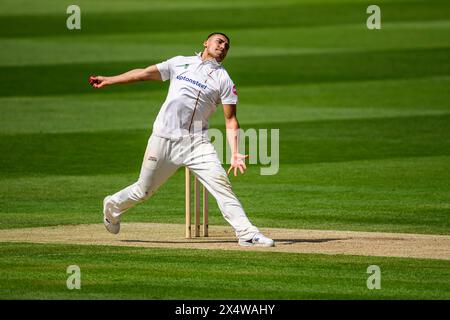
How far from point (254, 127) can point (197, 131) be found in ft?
37.2

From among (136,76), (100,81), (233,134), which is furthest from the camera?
(100,81)

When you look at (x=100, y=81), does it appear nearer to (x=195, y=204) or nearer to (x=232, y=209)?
(x=195, y=204)

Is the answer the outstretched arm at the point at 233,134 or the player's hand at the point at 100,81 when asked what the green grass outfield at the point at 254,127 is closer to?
the outstretched arm at the point at 233,134

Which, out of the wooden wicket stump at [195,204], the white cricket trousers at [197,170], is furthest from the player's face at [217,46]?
the wooden wicket stump at [195,204]

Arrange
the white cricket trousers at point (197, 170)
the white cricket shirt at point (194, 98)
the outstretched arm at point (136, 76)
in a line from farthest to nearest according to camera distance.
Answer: the outstretched arm at point (136, 76)
the white cricket shirt at point (194, 98)
the white cricket trousers at point (197, 170)

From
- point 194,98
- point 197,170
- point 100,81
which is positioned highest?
point 100,81

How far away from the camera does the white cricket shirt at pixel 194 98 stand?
1420 centimetres

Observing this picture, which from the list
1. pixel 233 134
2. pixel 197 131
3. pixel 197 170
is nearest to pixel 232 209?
pixel 197 170

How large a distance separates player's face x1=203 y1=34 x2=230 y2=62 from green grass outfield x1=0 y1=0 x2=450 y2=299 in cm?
226

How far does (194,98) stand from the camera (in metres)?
14.2

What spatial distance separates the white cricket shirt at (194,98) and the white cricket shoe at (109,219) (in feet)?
3.49

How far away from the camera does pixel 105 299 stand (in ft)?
37.5

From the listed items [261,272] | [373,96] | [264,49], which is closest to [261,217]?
[261,272]

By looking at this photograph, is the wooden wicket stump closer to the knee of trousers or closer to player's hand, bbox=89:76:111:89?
the knee of trousers
